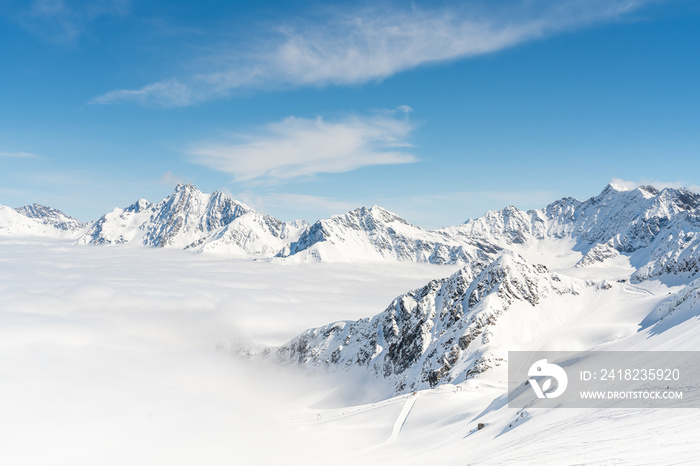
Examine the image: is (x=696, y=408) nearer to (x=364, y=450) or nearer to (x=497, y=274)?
(x=364, y=450)

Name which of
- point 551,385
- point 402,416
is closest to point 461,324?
point 402,416

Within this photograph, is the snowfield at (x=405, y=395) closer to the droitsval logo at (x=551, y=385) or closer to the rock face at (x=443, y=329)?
the rock face at (x=443, y=329)

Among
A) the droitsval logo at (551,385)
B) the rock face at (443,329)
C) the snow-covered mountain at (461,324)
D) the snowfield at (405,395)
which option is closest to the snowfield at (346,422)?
the snowfield at (405,395)

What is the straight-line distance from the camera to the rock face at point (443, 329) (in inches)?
4446

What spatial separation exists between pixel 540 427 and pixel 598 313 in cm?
11677

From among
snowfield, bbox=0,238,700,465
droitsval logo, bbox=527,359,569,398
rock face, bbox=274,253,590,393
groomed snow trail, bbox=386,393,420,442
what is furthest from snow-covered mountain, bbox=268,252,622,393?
droitsval logo, bbox=527,359,569,398

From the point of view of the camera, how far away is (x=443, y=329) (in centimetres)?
13475

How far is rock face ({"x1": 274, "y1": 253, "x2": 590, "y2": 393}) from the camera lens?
113m

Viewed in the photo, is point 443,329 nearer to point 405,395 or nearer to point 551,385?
point 405,395

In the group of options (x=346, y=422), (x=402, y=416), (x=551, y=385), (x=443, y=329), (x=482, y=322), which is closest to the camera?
(x=551, y=385)

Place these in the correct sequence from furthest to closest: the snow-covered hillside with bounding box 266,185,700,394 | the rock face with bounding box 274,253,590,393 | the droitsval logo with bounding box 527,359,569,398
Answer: the rock face with bounding box 274,253,590,393, the snow-covered hillside with bounding box 266,185,700,394, the droitsval logo with bounding box 527,359,569,398

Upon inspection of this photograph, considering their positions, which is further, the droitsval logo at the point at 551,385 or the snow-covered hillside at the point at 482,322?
the snow-covered hillside at the point at 482,322

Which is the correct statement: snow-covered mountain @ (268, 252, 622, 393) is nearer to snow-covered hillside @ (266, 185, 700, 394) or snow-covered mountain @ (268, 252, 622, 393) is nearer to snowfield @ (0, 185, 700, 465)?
snow-covered hillside @ (266, 185, 700, 394)

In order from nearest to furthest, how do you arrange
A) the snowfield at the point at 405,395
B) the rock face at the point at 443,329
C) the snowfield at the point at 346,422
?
the snowfield at the point at 346,422 → the snowfield at the point at 405,395 → the rock face at the point at 443,329
